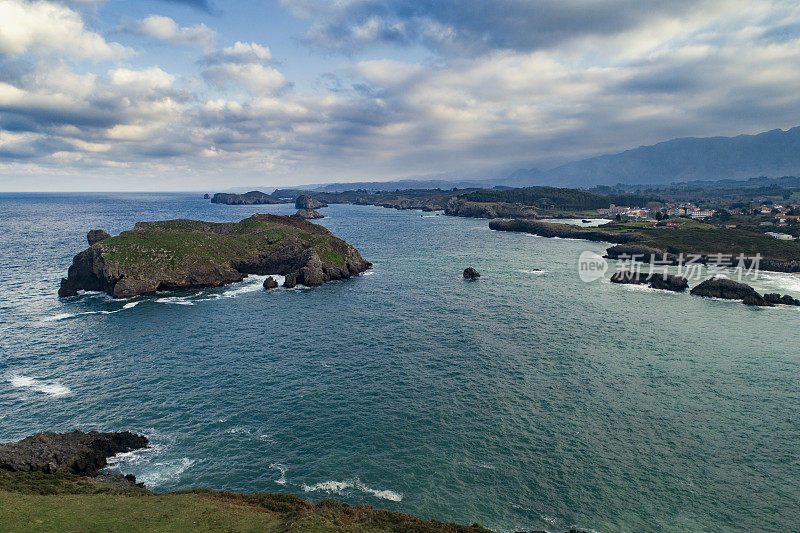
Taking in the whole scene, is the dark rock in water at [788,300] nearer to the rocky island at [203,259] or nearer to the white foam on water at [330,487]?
the rocky island at [203,259]

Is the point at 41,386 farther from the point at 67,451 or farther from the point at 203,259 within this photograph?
the point at 203,259

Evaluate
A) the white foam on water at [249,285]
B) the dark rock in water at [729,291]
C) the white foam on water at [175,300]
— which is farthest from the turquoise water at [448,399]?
the white foam on water at [249,285]

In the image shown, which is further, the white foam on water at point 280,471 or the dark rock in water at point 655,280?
the dark rock in water at point 655,280

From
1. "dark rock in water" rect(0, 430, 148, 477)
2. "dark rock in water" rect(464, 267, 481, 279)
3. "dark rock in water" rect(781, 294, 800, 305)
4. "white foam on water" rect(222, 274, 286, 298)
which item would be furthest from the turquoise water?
"dark rock in water" rect(464, 267, 481, 279)

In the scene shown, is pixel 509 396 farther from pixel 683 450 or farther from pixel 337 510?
pixel 337 510

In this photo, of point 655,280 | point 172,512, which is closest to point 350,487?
point 172,512

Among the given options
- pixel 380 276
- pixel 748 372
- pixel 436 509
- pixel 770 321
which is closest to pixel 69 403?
pixel 436 509
